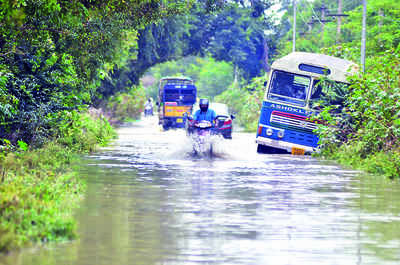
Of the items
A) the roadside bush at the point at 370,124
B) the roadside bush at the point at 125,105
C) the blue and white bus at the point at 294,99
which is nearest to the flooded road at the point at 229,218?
the roadside bush at the point at 370,124

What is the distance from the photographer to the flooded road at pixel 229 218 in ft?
30.5

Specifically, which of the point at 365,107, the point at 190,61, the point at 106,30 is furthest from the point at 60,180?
the point at 190,61

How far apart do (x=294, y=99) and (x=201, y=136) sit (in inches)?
168

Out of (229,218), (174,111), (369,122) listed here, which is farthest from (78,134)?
(174,111)

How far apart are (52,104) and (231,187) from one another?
23.4 ft

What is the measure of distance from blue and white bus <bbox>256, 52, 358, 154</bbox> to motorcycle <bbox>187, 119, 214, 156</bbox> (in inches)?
138

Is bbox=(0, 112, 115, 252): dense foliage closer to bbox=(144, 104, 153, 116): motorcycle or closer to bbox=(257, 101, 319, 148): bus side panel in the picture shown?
bbox=(257, 101, 319, 148): bus side panel

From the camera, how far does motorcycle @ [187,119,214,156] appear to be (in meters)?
24.0

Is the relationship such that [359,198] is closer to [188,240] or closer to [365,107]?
[188,240]

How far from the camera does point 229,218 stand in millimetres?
12258

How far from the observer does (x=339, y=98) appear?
26344 millimetres

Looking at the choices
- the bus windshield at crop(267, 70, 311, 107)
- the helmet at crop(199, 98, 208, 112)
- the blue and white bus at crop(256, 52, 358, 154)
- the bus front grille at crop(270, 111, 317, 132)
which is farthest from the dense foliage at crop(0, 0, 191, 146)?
the bus front grille at crop(270, 111, 317, 132)

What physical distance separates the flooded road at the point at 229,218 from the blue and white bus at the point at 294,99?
17.1 feet

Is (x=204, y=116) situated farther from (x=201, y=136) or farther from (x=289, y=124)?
(x=289, y=124)
